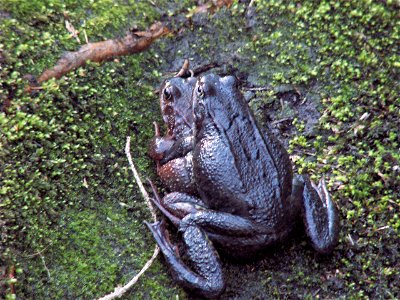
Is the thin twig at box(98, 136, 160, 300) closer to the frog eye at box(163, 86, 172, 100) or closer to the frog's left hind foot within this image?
the frog eye at box(163, 86, 172, 100)

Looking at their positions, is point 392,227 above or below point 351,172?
below

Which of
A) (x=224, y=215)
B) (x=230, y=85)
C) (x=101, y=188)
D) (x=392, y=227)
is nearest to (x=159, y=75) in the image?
(x=230, y=85)

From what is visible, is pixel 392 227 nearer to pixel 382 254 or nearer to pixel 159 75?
pixel 382 254

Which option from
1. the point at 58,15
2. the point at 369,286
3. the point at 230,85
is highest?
the point at 58,15

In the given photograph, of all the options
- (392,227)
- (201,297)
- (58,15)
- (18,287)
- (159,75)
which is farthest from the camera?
(159,75)

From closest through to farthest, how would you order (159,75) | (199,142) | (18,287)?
(18,287) < (199,142) < (159,75)

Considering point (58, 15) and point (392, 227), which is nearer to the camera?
point (392, 227)

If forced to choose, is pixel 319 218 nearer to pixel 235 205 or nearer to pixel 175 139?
pixel 235 205
